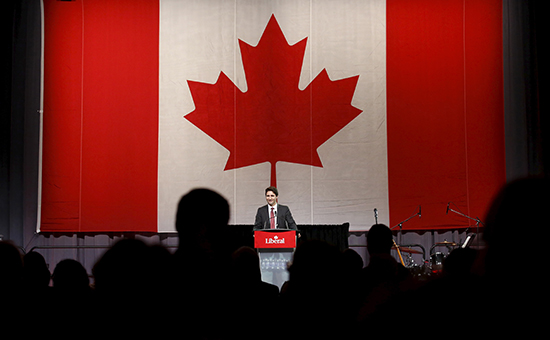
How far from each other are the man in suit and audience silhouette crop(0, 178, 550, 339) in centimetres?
372

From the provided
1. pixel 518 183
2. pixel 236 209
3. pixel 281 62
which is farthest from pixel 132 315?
pixel 281 62

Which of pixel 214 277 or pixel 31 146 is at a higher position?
pixel 31 146

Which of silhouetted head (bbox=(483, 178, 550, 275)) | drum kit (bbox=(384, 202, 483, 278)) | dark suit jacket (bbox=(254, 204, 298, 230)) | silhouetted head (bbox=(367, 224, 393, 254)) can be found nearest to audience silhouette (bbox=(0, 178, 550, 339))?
silhouetted head (bbox=(483, 178, 550, 275))

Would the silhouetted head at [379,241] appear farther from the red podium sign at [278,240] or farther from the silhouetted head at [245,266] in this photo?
the red podium sign at [278,240]

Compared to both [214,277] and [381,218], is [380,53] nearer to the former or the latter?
[381,218]

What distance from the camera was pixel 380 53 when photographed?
20.8 ft

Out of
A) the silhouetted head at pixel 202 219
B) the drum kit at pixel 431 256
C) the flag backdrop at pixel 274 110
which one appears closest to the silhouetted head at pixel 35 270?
the silhouetted head at pixel 202 219

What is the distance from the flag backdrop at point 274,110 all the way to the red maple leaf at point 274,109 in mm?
19

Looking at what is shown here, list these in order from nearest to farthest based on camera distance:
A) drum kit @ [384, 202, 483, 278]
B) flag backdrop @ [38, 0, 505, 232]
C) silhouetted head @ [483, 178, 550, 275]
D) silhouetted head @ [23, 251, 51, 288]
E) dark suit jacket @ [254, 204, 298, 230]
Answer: silhouetted head @ [483, 178, 550, 275] → silhouetted head @ [23, 251, 51, 288] → drum kit @ [384, 202, 483, 278] → dark suit jacket @ [254, 204, 298, 230] → flag backdrop @ [38, 0, 505, 232]

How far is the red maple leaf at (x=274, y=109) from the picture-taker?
6.33 m

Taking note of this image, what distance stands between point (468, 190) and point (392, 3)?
2.77 meters

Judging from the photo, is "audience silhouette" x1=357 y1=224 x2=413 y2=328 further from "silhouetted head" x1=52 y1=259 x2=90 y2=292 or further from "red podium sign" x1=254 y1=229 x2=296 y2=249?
"red podium sign" x1=254 y1=229 x2=296 y2=249

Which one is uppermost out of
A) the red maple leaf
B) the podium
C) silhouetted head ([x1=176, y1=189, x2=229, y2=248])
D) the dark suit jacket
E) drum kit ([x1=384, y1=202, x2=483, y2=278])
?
the red maple leaf

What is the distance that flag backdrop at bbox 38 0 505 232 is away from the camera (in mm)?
6254
